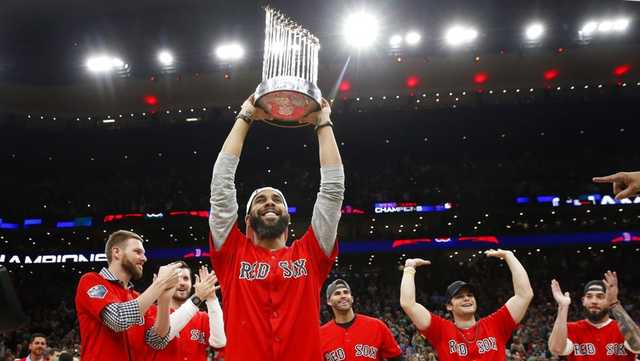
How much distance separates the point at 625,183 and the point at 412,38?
14.1m

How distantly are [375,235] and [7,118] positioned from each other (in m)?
15.2

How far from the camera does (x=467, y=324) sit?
4.47 metres

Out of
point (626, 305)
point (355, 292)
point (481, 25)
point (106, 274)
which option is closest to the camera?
point (106, 274)

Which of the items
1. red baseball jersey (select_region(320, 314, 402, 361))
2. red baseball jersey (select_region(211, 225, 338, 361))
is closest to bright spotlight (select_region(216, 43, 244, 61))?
red baseball jersey (select_region(320, 314, 402, 361))

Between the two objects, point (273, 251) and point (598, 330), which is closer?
point (273, 251)

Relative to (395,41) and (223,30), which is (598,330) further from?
(395,41)

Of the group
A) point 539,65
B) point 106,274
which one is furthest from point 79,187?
point 106,274

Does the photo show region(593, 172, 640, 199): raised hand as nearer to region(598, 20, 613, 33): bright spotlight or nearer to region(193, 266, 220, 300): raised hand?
region(193, 266, 220, 300): raised hand

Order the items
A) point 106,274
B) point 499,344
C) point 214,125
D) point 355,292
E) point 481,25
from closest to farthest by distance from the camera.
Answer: point 106,274 → point 499,344 → point 481,25 → point 355,292 → point 214,125

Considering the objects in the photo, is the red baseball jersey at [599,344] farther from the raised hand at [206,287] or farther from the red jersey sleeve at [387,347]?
the raised hand at [206,287]

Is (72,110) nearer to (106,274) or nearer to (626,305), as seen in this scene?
(106,274)

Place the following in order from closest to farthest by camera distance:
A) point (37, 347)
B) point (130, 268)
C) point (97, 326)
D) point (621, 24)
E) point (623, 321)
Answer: point (97, 326), point (130, 268), point (623, 321), point (37, 347), point (621, 24)

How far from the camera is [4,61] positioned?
1550 centimetres

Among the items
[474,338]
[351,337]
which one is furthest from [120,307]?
[474,338]
